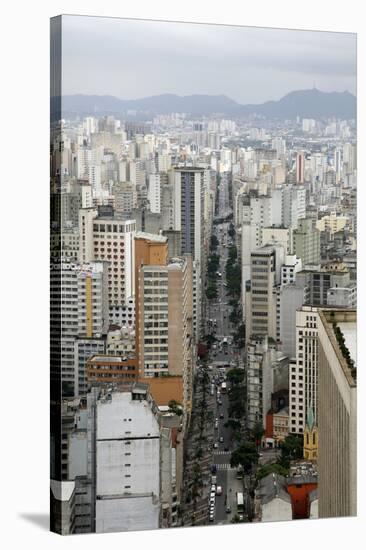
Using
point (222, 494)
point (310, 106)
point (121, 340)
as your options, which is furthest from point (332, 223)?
point (222, 494)

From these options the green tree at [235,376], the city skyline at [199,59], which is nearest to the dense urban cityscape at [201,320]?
the green tree at [235,376]


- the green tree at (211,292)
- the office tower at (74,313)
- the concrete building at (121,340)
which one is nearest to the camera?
the office tower at (74,313)

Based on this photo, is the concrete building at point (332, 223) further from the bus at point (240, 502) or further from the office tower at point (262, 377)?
the bus at point (240, 502)

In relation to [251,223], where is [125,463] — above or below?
below

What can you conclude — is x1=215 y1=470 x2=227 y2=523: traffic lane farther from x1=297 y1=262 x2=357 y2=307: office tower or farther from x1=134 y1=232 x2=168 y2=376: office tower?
x1=297 y1=262 x2=357 y2=307: office tower

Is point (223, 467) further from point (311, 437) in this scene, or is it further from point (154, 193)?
point (154, 193)

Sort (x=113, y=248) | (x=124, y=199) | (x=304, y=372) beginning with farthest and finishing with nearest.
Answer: (x=304, y=372), (x=124, y=199), (x=113, y=248)
